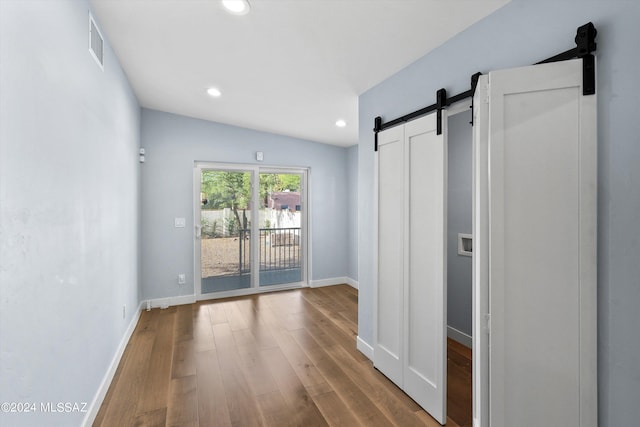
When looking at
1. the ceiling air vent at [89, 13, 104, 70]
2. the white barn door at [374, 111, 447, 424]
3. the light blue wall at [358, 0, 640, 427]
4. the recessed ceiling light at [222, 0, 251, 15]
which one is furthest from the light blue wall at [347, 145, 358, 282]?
the light blue wall at [358, 0, 640, 427]

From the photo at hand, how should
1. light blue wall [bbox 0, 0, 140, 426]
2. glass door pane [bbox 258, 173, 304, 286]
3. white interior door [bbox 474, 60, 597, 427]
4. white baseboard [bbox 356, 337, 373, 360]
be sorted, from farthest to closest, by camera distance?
glass door pane [bbox 258, 173, 304, 286] → white baseboard [bbox 356, 337, 373, 360] → white interior door [bbox 474, 60, 597, 427] → light blue wall [bbox 0, 0, 140, 426]

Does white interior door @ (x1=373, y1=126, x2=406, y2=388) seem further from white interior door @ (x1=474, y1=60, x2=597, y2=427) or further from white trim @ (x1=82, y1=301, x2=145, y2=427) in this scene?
white trim @ (x1=82, y1=301, x2=145, y2=427)

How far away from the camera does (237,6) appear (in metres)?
1.89

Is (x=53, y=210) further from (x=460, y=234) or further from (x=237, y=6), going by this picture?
(x=460, y=234)

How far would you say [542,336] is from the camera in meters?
1.29

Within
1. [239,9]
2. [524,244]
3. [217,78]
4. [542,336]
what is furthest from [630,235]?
[217,78]

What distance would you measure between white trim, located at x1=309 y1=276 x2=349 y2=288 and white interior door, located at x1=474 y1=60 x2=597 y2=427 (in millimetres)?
4064

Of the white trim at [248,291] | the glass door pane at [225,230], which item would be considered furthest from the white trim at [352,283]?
the glass door pane at [225,230]

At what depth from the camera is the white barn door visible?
2.07 metres

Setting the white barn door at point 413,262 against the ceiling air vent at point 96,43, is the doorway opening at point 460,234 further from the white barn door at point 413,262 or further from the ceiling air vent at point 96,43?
the ceiling air vent at point 96,43

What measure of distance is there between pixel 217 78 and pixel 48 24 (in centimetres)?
172

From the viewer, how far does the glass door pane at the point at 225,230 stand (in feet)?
15.3

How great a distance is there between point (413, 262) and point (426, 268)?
0.13 metres

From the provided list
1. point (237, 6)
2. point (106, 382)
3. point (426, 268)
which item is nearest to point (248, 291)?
point (106, 382)
